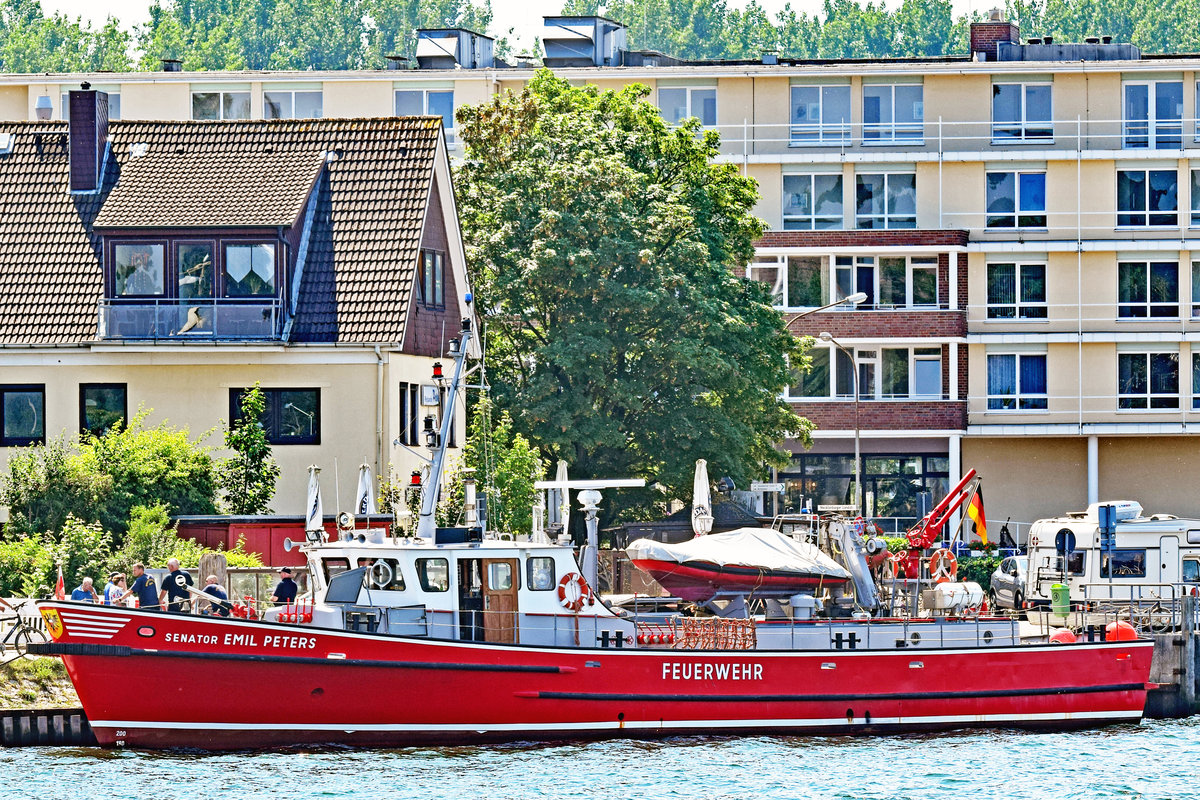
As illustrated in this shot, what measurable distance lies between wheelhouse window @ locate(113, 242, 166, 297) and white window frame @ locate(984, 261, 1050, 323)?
30.7 metres

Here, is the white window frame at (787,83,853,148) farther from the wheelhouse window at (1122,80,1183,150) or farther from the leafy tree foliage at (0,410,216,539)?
the leafy tree foliage at (0,410,216,539)

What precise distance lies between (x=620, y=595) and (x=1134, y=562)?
11.6m

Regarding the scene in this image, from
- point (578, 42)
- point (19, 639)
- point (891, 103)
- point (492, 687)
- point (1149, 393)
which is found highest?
point (578, 42)

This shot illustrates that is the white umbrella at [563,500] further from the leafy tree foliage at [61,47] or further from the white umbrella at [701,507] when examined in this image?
the leafy tree foliage at [61,47]

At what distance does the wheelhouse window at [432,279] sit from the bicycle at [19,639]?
47.0ft

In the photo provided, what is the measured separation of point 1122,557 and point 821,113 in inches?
1063

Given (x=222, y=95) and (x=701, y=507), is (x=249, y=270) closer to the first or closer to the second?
(x=701, y=507)

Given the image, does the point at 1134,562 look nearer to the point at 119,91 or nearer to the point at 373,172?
the point at 373,172

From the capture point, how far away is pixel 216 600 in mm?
30688

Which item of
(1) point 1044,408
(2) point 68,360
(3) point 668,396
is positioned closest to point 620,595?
(3) point 668,396

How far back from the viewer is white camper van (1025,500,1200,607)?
43.2 m

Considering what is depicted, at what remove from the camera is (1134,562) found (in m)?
43.7

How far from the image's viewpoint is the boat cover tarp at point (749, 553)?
33094 mm

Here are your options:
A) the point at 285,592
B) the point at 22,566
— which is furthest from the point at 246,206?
the point at 285,592
